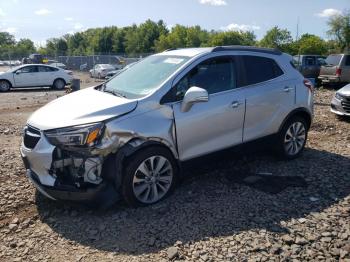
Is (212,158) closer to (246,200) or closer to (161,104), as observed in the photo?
(246,200)

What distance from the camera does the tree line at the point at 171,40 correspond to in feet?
148

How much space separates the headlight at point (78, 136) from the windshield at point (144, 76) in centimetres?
74

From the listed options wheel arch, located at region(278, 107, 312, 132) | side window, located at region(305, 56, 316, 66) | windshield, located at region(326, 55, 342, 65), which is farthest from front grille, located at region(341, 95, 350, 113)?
side window, located at region(305, 56, 316, 66)

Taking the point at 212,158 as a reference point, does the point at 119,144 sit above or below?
above

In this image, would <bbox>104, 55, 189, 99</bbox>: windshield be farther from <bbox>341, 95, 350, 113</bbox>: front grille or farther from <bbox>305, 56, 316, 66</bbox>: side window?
<bbox>305, 56, 316, 66</bbox>: side window

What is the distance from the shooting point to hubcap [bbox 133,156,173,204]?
4.16 meters

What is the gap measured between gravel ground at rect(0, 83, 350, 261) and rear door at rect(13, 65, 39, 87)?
49.5 ft

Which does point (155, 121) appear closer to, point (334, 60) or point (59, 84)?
point (334, 60)

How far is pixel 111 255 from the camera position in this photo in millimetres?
3465

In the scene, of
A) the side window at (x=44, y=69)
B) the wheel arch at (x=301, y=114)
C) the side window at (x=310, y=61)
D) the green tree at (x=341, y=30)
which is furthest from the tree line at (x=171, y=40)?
the wheel arch at (x=301, y=114)

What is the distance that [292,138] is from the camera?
589 cm

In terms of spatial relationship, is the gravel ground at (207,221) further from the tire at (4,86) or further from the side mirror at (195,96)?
the tire at (4,86)

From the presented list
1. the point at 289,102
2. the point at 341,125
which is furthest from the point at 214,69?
the point at 341,125

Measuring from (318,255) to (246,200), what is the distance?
1200 mm
